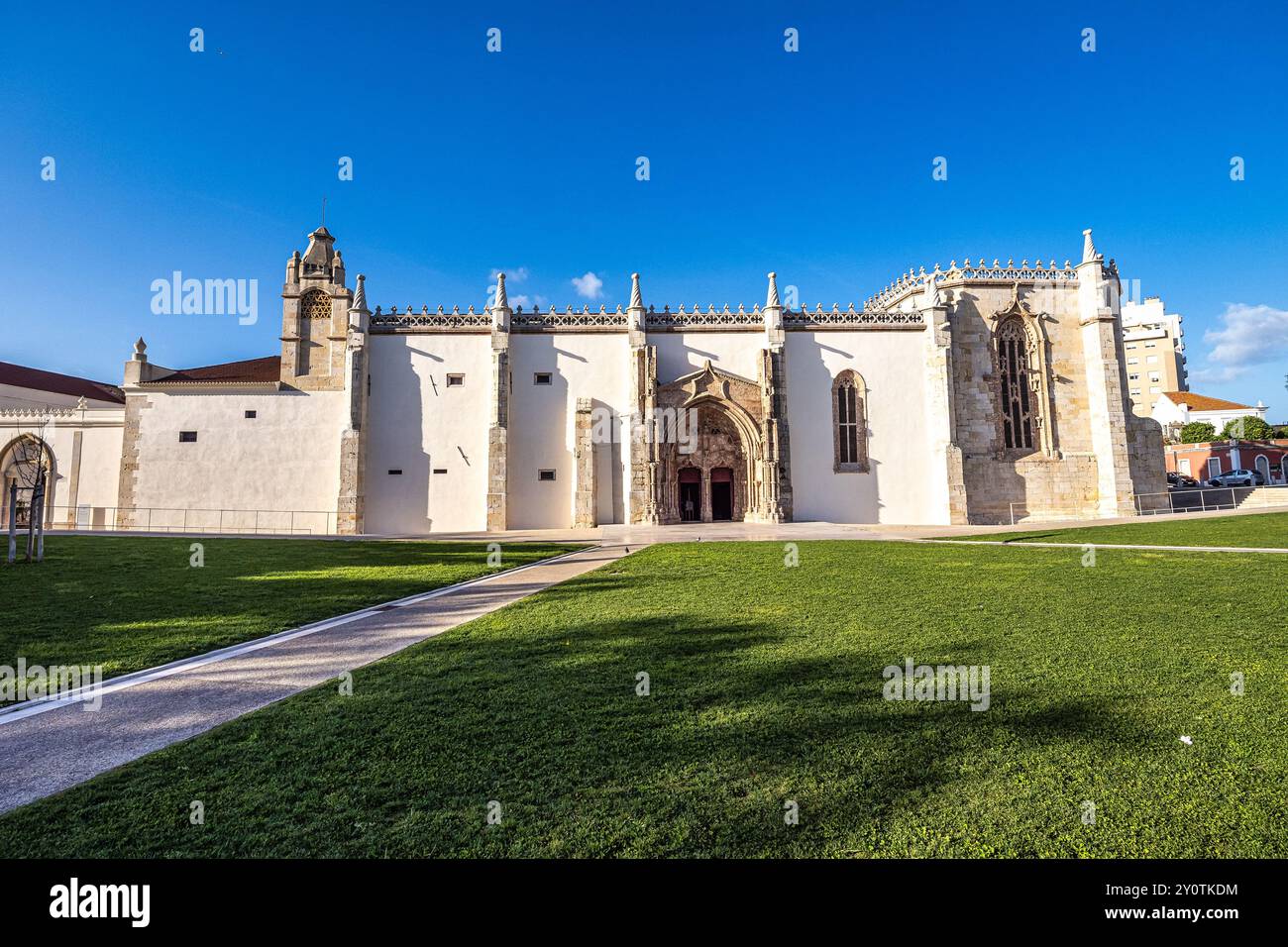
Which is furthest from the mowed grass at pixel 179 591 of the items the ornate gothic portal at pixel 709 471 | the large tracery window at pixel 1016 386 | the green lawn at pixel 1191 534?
the large tracery window at pixel 1016 386

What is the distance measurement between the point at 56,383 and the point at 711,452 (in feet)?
159

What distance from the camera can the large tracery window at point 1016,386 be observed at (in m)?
32.2

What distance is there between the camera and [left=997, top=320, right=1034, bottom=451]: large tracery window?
1266 inches

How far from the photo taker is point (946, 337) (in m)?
30.8

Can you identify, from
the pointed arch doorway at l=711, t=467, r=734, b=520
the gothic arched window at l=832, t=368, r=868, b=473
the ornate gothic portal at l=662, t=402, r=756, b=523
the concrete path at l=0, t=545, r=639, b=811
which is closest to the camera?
the concrete path at l=0, t=545, r=639, b=811

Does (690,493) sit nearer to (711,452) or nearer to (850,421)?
(711,452)

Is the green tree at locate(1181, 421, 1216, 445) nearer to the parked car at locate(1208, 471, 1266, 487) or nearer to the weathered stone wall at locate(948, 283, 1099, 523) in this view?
the parked car at locate(1208, 471, 1266, 487)

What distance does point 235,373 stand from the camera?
119 ft

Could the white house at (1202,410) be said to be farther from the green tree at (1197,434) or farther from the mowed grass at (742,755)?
the mowed grass at (742,755)

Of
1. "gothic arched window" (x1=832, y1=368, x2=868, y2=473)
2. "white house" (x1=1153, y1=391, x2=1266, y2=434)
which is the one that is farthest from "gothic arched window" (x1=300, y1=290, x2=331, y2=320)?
"white house" (x1=1153, y1=391, x2=1266, y2=434)

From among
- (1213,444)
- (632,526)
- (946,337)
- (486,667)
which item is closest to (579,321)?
(632,526)

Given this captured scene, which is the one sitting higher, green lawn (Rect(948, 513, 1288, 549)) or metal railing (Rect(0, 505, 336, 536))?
metal railing (Rect(0, 505, 336, 536))

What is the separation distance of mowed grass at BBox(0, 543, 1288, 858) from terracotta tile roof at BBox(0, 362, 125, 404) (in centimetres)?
5309

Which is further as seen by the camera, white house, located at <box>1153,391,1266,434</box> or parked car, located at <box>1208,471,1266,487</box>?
white house, located at <box>1153,391,1266,434</box>
